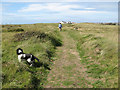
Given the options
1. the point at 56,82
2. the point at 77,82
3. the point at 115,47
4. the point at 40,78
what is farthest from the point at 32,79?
the point at 115,47

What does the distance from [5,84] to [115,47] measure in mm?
9389

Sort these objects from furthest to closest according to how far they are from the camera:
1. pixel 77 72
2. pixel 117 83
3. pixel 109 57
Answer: pixel 109 57 → pixel 77 72 → pixel 117 83

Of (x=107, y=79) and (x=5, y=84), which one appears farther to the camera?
(x=107, y=79)

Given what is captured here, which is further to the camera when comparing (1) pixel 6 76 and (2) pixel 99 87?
(1) pixel 6 76

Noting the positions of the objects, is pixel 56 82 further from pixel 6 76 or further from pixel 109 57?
pixel 109 57

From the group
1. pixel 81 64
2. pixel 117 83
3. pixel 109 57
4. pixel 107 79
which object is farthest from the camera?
pixel 81 64

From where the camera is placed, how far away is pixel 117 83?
22.3ft

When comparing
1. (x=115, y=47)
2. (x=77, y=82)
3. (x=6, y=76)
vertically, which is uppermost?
(x=115, y=47)

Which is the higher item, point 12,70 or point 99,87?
point 12,70

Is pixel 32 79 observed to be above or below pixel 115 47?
below

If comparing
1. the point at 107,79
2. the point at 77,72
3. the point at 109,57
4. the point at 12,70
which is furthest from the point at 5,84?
the point at 109,57

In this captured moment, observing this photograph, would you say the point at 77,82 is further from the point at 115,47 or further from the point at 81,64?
the point at 115,47

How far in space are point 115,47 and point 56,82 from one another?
21.3 feet

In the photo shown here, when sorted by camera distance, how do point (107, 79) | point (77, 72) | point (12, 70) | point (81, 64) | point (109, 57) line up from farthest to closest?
1. point (81, 64)
2. point (109, 57)
3. point (77, 72)
4. point (12, 70)
5. point (107, 79)
